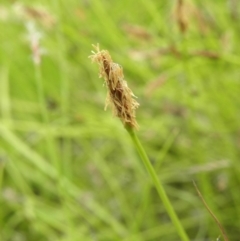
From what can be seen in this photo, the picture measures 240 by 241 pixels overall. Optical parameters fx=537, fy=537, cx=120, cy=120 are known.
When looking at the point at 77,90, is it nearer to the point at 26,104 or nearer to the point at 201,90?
the point at 26,104

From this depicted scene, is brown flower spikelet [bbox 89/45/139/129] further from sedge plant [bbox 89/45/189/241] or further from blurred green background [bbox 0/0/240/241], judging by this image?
blurred green background [bbox 0/0/240/241]

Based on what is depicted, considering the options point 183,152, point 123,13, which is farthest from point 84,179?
point 123,13

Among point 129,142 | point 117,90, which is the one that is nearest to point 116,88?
point 117,90

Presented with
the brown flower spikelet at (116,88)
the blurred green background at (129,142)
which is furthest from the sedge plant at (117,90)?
the blurred green background at (129,142)

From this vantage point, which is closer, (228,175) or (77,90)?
(228,175)

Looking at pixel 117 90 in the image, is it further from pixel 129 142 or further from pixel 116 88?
pixel 129 142

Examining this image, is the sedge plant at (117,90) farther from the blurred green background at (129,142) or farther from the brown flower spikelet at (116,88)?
the blurred green background at (129,142)
